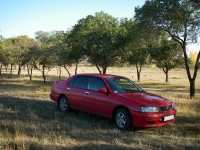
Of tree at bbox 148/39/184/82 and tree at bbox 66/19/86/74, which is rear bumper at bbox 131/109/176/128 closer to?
tree at bbox 66/19/86/74

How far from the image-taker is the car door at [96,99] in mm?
6797

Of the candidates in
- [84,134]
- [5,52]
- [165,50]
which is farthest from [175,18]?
[5,52]

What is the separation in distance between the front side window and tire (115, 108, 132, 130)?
3.49ft

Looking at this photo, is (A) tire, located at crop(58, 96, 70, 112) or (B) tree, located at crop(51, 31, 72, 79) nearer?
(A) tire, located at crop(58, 96, 70, 112)

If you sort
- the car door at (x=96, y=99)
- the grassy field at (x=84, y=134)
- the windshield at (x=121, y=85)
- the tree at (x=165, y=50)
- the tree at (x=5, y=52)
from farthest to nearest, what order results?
1. the tree at (x=5, y=52)
2. the tree at (x=165, y=50)
3. the windshield at (x=121, y=85)
4. the car door at (x=96, y=99)
5. the grassy field at (x=84, y=134)

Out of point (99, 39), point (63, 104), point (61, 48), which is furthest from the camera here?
point (61, 48)

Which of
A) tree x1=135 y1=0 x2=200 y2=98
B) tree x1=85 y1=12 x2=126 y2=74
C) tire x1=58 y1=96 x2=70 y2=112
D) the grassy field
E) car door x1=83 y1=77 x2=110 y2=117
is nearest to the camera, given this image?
the grassy field

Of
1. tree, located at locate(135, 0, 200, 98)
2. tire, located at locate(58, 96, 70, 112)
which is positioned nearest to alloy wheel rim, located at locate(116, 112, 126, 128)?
tire, located at locate(58, 96, 70, 112)

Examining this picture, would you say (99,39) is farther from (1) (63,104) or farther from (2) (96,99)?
(2) (96,99)

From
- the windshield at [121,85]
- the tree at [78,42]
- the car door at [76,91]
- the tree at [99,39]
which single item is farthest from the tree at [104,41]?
the windshield at [121,85]

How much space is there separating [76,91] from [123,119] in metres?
2.28

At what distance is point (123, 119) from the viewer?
249 inches

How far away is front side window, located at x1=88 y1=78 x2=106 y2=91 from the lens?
721 centimetres

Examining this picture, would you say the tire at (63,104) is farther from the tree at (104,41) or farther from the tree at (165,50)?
the tree at (165,50)
